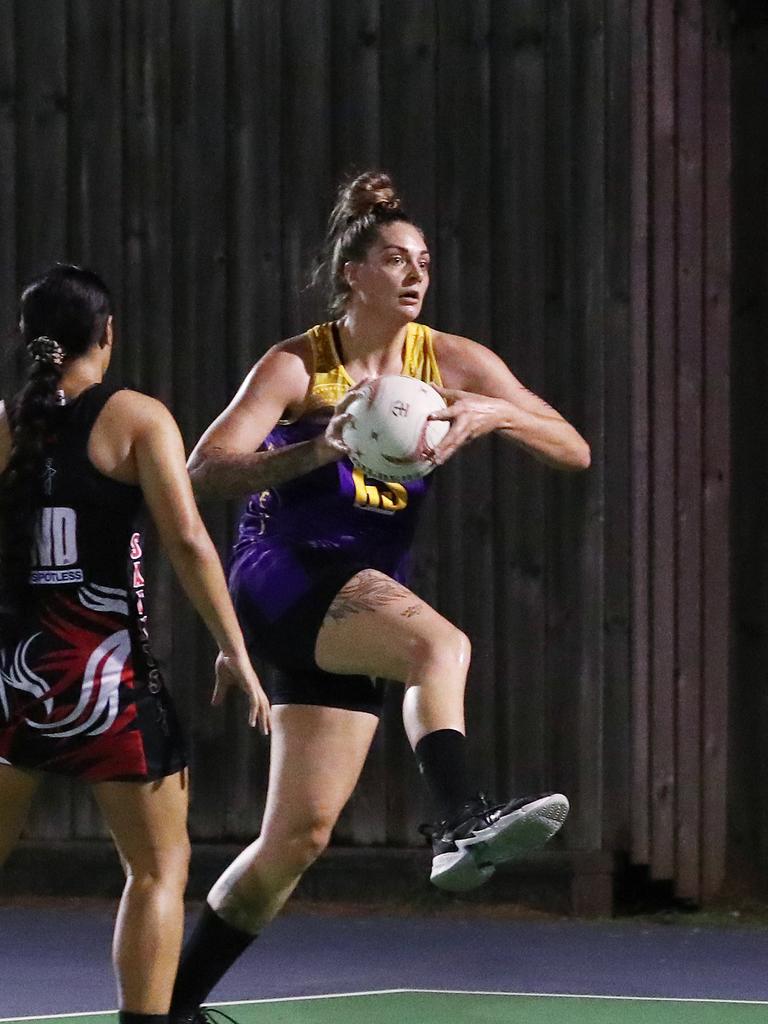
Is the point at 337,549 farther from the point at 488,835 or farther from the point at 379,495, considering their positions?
the point at 488,835

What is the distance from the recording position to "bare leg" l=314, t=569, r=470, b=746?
420 cm

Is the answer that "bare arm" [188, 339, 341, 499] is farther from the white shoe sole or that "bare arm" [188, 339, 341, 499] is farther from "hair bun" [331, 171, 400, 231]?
the white shoe sole

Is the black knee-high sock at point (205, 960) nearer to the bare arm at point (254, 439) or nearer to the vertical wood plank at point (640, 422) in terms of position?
the bare arm at point (254, 439)

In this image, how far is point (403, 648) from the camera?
423 cm

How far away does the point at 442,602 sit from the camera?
7.22 m

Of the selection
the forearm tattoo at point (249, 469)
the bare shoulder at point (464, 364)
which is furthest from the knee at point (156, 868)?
the bare shoulder at point (464, 364)

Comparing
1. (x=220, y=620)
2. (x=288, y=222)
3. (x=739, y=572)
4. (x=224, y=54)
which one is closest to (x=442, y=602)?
(x=739, y=572)

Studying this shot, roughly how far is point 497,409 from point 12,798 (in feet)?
4.42

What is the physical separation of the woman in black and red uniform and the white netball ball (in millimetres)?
438

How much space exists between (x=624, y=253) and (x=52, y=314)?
3439 millimetres

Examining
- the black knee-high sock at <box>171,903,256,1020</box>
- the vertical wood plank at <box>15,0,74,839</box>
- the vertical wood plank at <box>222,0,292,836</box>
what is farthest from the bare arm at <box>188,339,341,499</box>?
the vertical wood plank at <box>15,0,74,839</box>

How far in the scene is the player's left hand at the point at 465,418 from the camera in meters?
4.15

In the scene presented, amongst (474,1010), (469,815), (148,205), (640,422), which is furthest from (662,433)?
(469,815)

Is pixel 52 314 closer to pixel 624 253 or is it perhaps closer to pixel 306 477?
pixel 306 477
